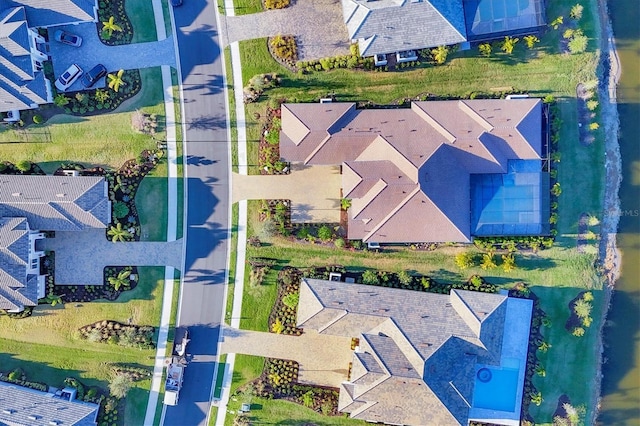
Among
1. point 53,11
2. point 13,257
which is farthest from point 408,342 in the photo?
point 53,11

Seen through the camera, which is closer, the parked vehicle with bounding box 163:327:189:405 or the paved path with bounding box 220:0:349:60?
the paved path with bounding box 220:0:349:60

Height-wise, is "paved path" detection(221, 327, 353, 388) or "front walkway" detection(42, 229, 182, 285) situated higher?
"front walkway" detection(42, 229, 182, 285)

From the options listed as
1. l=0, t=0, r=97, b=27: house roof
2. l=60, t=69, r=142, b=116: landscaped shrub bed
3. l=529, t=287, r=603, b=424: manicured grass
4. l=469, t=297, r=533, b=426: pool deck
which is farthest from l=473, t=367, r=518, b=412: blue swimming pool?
l=0, t=0, r=97, b=27: house roof

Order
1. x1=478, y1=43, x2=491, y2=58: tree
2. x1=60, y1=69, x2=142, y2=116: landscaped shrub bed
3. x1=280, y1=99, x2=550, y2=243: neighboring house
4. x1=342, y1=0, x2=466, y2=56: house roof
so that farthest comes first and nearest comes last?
x1=60, y1=69, x2=142, y2=116: landscaped shrub bed
x1=478, y1=43, x2=491, y2=58: tree
x1=280, y1=99, x2=550, y2=243: neighboring house
x1=342, y1=0, x2=466, y2=56: house roof

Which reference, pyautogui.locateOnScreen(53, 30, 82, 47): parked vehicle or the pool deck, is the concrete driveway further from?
the pool deck

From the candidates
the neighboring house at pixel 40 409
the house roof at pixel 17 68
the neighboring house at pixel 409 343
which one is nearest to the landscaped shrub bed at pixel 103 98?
the house roof at pixel 17 68

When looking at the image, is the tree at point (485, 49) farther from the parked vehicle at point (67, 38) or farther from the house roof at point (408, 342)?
the parked vehicle at point (67, 38)

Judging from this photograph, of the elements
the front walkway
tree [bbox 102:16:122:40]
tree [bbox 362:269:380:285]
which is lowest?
tree [bbox 362:269:380:285]
